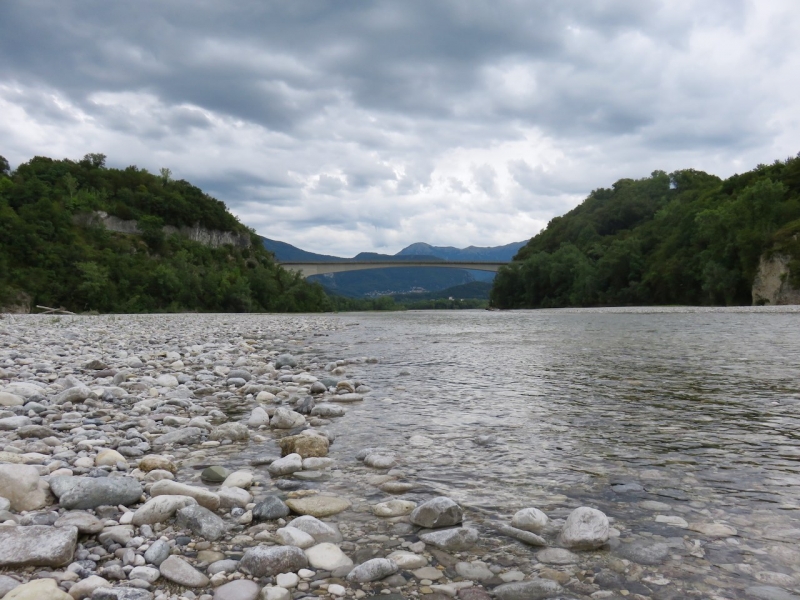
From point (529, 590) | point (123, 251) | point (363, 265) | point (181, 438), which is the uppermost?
point (363, 265)

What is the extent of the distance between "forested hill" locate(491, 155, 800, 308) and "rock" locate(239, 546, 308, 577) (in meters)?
51.5

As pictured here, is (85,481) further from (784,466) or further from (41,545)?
(784,466)

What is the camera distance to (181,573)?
208 centimetres

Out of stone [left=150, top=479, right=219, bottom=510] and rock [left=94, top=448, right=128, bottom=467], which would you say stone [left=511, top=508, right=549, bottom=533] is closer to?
stone [left=150, top=479, right=219, bottom=510]

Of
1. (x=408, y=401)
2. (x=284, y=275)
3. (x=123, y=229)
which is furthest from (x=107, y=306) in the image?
(x=408, y=401)

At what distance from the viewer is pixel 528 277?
89.2 meters

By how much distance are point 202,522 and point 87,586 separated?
0.67 m

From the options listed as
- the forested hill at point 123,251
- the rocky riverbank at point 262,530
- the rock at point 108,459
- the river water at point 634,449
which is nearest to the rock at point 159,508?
the rocky riverbank at point 262,530

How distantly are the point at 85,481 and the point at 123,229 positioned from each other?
83897 millimetres

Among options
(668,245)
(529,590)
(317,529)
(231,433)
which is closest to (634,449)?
(529,590)

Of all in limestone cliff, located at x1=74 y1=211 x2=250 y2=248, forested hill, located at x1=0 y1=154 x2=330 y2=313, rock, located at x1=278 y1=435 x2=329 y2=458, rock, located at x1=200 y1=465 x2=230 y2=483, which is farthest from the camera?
limestone cliff, located at x1=74 y1=211 x2=250 y2=248

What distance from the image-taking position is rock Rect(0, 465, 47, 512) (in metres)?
2.62

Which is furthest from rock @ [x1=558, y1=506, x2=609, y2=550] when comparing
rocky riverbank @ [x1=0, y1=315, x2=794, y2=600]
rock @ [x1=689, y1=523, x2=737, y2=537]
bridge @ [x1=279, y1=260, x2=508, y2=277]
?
bridge @ [x1=279, y1=260, x2=508, y2=277]

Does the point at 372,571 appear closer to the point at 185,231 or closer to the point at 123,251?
the point at 123,251
